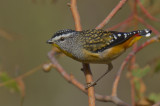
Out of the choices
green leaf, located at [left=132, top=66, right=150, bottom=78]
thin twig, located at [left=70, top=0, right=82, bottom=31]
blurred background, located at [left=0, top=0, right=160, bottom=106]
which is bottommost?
green leaf, located at [left=132, top=66, right=150, bottom=78]

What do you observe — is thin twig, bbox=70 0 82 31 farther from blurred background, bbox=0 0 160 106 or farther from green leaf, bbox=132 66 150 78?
blurred background, bbox=0 0 160 106

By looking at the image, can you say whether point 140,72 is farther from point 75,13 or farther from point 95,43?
point 75,13

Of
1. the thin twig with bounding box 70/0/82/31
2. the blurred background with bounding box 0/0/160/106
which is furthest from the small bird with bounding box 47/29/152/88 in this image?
the blurred background with bounding box 0/0/160/106

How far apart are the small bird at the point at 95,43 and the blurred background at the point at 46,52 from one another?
12.6 feet

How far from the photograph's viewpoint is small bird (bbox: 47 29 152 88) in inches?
145

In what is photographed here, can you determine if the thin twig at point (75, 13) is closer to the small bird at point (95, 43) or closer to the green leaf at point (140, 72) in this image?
the small bird at point (95, 43)

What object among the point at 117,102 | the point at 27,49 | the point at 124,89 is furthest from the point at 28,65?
the point at 117,102

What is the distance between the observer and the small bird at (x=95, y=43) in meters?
3.69

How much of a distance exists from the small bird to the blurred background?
151 inches

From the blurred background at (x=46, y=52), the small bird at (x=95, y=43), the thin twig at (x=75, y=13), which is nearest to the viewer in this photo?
the thin twig at (x=75, y=13)

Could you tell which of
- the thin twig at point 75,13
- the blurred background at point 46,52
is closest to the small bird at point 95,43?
the thin twig at point 75,13

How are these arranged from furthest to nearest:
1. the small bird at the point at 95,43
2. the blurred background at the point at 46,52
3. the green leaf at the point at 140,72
Answer: the blurred background at the point at 46,52, the green leaf at the point at 140,72, the small bird at the point at 95,43

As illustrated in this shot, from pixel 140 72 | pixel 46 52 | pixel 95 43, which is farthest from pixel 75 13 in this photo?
pixel 46 52

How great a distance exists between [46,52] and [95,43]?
178 inches
